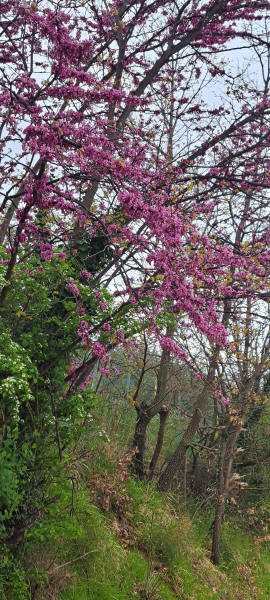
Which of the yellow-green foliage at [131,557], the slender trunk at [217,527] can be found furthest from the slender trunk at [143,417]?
the slender trunk at [217,527]

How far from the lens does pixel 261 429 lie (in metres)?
11.7

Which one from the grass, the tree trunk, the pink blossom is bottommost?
the grass

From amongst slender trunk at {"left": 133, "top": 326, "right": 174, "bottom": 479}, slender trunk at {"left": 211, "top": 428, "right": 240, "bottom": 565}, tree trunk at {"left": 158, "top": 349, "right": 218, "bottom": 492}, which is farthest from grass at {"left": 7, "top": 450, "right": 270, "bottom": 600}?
slender trunk at {"left": 133, "top": 326, "right": 174, "bottom": 479}

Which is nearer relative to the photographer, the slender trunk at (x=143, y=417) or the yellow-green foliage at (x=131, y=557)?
the yellow-green foliage at (x=131, y=557)

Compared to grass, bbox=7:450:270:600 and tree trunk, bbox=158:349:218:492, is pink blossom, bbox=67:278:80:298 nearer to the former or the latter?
grass, bbox=7:450:270:600

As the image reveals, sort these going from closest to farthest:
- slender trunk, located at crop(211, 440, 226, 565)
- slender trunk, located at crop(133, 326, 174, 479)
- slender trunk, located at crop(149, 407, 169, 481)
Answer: slender trunk, located at crop(211, 440, 226, 565) → slender trunk, located at crop(133, 326, 174, 479) → slender trunk, located at crop(149, 407, 169, 481)

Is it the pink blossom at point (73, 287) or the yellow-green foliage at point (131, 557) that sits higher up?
the pink blossom at point (73, 287)

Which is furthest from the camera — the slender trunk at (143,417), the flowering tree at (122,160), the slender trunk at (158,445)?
the slender trunk at (158,445)

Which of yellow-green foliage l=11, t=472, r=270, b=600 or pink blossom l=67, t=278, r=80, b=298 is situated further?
pink blossom l=67, t=278, r=80, b=298

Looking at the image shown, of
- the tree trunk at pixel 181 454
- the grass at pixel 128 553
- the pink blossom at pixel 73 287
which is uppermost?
the pink blossom at pixel 73 287

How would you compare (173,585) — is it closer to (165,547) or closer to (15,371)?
(165,547)

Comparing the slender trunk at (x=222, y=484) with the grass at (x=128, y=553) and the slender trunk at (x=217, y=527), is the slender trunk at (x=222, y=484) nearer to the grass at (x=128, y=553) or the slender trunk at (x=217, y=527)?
the slender trunk at (x=217, y=527)

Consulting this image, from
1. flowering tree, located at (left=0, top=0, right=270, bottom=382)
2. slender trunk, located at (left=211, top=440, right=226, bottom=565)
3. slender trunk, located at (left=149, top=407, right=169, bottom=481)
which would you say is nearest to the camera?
flowering tree, located at (left=0, top=0, right=270, bottom=382)

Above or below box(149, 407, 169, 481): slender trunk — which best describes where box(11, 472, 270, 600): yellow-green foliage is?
below
